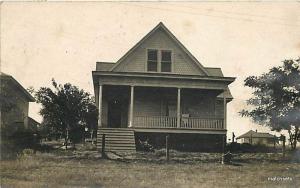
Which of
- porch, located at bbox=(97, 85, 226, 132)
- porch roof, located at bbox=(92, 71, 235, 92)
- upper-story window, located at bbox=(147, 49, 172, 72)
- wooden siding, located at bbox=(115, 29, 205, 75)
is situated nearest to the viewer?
porch roof, located at bbox=(92, 71, 235, 92)

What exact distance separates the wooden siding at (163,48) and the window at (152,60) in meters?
0.22

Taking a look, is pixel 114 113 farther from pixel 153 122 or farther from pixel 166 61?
pixel 166 61

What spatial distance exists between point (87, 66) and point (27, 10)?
4409mm

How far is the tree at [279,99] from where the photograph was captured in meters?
17.8

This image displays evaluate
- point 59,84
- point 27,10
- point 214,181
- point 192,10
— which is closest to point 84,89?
point 59,84

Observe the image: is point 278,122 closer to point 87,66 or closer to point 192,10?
point 192,10

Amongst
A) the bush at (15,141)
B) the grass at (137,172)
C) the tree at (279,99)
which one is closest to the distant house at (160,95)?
the tree at (279,99)

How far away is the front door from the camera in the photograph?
23.4m

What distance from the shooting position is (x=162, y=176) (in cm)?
1405

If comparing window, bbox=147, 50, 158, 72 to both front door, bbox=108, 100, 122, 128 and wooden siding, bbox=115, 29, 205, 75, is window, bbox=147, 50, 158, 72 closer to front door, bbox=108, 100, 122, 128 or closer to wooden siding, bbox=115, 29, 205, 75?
wooden siding, bbox=115, 29, 205, 75

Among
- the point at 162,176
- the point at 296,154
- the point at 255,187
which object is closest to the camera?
the point at 255,187

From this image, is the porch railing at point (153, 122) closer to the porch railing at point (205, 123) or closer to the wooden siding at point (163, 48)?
the porch railing at point (205, 123)

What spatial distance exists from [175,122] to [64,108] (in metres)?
5.75

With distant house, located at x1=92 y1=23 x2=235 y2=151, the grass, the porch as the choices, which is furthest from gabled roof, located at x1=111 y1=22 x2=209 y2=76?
the grass
